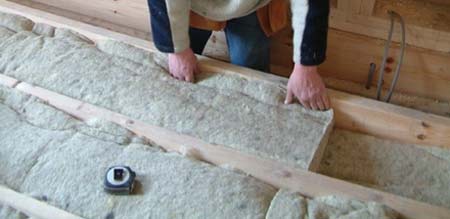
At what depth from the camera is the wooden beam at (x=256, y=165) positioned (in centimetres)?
125

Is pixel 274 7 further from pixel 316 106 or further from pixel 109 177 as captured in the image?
pixel 109 177

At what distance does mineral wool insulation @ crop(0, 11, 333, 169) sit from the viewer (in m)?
1.44

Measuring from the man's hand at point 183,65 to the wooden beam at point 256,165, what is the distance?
23 cm

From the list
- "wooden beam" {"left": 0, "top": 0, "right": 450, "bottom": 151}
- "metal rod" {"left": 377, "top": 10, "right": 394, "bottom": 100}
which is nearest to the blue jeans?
"wooden beam" {"left": 0, "top": 0, "right": 450, "bottom": 151}

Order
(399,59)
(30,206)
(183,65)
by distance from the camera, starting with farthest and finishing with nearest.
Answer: (399,59) < (183,65) < (30,206)

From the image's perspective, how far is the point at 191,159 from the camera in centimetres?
137

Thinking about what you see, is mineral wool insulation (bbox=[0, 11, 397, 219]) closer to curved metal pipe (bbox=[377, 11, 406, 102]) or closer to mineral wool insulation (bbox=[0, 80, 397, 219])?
mineral wool insulation (bbox=[0, 80, 397, 219])

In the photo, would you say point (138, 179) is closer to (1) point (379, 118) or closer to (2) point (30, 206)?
(2) point (30, 206)

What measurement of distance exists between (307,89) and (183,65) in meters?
0.38

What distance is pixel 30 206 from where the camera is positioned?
1.23 m

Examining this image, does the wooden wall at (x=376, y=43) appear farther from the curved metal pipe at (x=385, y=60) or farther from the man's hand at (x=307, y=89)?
the man's hand at (x=307, y=89)

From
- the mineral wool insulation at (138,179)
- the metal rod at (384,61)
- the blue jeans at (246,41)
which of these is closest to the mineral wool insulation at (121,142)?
the mineral wool insulation at (138,179)

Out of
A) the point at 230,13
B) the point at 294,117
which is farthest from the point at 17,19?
the point at 294,117

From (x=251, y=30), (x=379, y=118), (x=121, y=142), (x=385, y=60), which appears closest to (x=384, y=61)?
(x=385, y=60)
